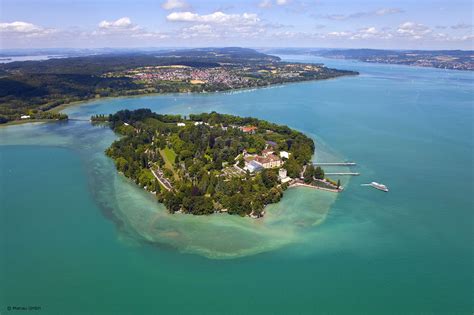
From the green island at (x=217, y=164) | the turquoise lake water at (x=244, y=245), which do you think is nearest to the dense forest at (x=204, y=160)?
the green island at (x=217, y=164)

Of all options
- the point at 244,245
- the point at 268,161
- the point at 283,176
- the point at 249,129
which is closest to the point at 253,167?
Result: the point at 268,161

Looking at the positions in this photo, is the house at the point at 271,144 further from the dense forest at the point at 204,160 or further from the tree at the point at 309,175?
the tree at the point at 309,175

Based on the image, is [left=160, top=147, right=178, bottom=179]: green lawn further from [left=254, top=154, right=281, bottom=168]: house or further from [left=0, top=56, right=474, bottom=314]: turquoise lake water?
[left=254, top=154, right=281, bottom=168]: house

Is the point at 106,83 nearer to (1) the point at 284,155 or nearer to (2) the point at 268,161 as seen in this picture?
(1) the point at 284,155

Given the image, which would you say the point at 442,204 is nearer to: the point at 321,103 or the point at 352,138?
the point at 352,138

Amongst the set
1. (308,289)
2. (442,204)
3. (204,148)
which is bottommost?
(308,289)

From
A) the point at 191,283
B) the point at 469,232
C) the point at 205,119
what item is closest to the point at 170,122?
the point at 205,119

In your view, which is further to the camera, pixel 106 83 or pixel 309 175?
pixel 106 83
